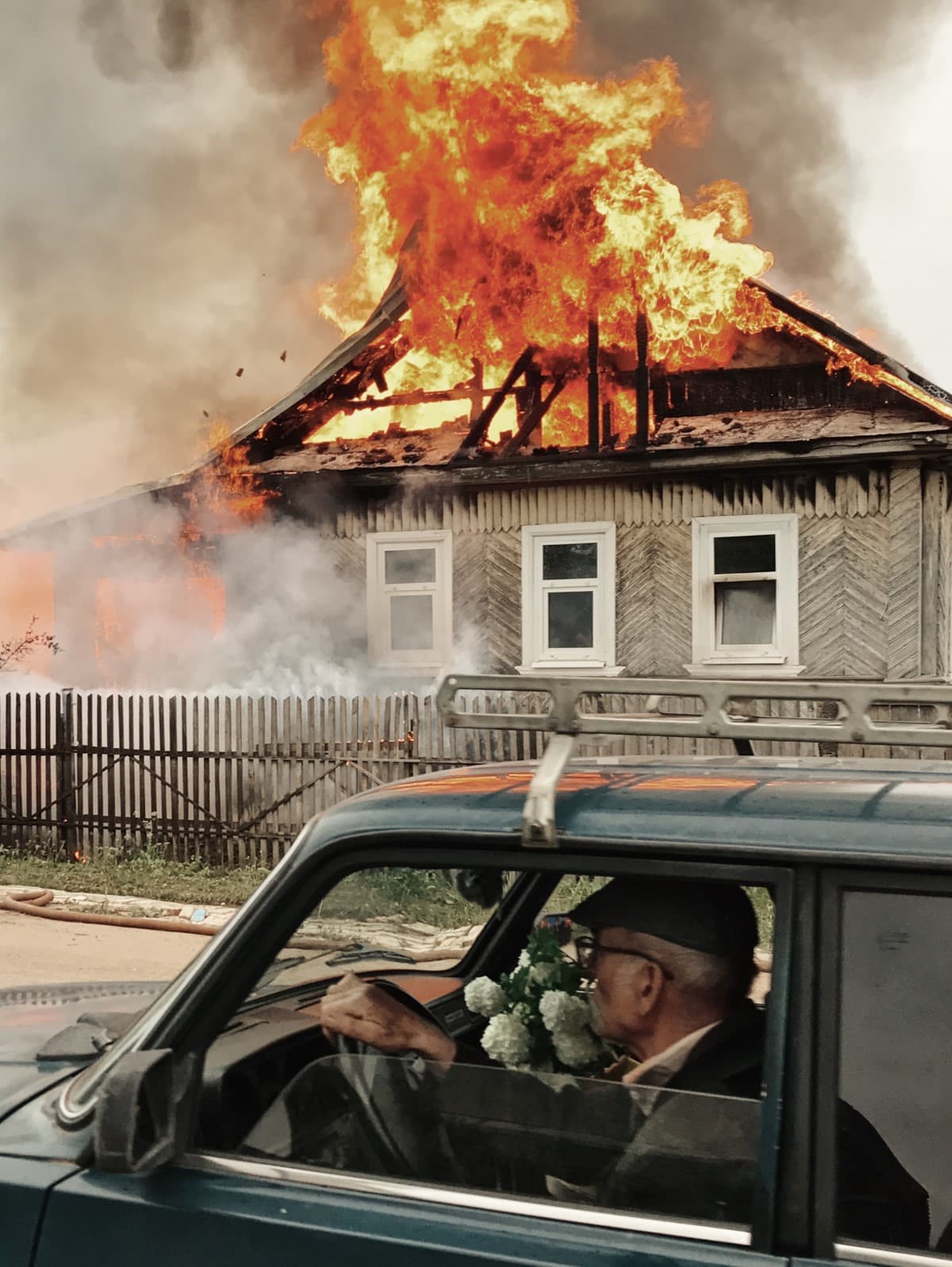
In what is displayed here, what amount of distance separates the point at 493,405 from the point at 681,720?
15.5m

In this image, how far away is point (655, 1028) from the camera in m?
1.94

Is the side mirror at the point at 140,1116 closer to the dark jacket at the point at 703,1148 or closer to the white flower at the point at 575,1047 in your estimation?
the dark jacket at the point at 703,1148

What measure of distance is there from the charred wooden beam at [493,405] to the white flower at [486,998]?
1473cm

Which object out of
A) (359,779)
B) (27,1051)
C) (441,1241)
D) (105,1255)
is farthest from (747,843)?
(359,779)

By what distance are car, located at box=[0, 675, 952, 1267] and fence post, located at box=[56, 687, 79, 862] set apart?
11.7 metres

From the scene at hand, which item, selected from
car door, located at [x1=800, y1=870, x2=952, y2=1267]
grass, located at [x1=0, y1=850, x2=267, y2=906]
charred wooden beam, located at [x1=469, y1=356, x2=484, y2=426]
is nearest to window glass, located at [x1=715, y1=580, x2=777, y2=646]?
charred wooden beam, located at [x1=469, y1=356, x2=484, y2=426]

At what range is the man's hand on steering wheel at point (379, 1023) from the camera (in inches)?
76.9

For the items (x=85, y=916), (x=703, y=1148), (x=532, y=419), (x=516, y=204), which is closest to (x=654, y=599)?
(x=532, y=419)

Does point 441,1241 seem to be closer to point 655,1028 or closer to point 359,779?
point 655,1028

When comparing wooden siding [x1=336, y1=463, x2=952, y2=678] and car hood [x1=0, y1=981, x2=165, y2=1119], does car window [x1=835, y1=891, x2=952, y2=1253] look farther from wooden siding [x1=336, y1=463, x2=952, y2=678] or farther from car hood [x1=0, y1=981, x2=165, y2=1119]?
wooden siding [x1=336, y1=463, x2=952, y2=678]

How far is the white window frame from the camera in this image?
17328 mm

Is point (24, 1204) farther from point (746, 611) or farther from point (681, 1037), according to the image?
point (746, 611)

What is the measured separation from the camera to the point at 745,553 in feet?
53.1

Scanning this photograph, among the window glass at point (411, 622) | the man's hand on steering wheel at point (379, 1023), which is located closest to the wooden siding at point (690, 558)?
the window glass at point (411, 622)
